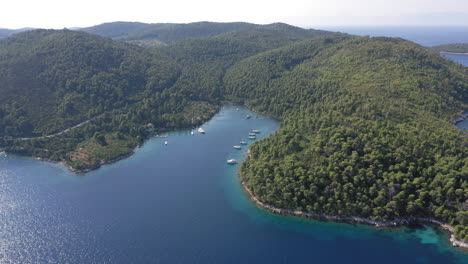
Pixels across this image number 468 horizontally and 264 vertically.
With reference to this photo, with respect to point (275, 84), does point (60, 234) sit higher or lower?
lower

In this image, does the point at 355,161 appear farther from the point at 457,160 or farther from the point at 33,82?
the point at 33,82

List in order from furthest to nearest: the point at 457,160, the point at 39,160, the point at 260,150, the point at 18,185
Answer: the point at 39,160 → the point at 260,150 → the point at 18,185 → the point at 457,160

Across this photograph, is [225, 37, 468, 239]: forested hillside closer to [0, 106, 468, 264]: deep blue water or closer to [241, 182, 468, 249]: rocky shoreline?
[241, 182, 468, 249]: rocky shoreline

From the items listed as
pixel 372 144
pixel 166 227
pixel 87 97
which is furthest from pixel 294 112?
pixel 87 97

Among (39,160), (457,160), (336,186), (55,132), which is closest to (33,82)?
(55,132)

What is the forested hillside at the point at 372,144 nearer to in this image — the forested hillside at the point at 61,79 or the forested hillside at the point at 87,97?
the forested hillside at the point at 87,97

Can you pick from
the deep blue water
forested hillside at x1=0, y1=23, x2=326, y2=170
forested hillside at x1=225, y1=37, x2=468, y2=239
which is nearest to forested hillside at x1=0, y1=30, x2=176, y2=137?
forested hillside at x1=0, y1=23, x2=326, y2=170

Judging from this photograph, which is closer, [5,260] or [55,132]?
[5,260]
